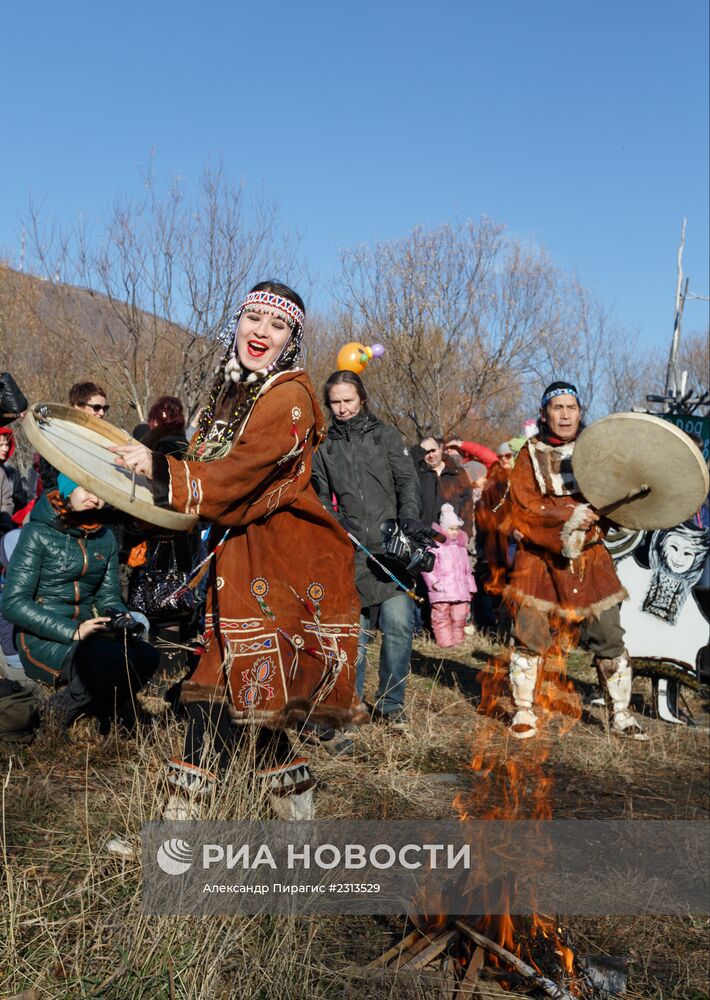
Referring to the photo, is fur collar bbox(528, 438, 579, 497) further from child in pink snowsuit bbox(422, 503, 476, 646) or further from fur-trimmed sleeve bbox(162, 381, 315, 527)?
child in pink snowsuit bbox(422, 503, 476, 646)

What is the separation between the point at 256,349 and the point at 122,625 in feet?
6.91

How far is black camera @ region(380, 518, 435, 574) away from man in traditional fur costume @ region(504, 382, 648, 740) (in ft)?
1.80

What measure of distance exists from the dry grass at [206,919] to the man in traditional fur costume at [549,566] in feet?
2.62

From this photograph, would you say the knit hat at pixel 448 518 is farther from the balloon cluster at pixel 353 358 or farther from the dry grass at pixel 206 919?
the dry grass at pixel 206 919

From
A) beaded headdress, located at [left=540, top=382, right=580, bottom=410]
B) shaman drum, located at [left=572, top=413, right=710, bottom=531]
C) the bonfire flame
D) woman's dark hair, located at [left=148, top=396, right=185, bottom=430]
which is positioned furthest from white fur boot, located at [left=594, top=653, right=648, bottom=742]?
woman's dark hair, located at [left=148, top=396, right=185, bottom=430]

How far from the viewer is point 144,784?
9.89 feet

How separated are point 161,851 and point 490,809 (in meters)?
1.76

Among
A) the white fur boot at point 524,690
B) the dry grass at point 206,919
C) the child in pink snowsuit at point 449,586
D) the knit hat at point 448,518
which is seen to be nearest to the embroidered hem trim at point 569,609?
the white fur boot at point 524,690

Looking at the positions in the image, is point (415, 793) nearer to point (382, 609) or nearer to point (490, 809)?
point (490, 809)

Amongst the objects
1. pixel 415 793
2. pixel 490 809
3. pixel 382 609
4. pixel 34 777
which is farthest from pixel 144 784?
pixel 382 609

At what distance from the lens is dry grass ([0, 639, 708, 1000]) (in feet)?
7.53

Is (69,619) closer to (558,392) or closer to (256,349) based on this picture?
(256,349)

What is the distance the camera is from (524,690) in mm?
A: 5379

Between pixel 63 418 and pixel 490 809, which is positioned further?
pixel 490 809
